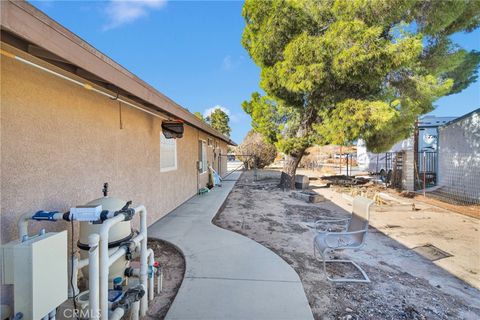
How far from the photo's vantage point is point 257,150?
76.6ft

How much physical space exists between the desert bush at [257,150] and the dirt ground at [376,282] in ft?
56.4

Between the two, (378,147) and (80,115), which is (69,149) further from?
(378,147)

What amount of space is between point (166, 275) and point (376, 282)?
9.62ft

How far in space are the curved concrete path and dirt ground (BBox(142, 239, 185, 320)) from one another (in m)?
0.12

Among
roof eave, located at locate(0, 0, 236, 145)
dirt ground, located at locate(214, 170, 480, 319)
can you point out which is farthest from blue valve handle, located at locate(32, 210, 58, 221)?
dirt ground, located at locate(214, 170, 480, 319)

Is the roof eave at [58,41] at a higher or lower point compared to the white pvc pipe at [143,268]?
higher

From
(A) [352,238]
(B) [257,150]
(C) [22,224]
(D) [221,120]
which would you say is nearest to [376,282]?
(A) [352,238]

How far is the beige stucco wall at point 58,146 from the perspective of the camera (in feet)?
6.67

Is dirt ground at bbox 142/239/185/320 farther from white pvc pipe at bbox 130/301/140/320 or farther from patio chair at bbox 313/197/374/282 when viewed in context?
patio chair at bbox 313/197/374/282

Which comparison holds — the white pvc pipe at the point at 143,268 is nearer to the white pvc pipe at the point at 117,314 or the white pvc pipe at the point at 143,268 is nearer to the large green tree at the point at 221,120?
the white pvc pipe at the point at 117,314

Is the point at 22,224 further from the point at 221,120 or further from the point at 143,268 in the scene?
the point at 221,120

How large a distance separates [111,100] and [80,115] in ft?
2.52

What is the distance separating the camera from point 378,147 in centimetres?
1068

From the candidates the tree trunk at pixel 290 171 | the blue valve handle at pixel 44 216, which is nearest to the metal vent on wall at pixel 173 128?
the blue valve handle at pixel 44 216
